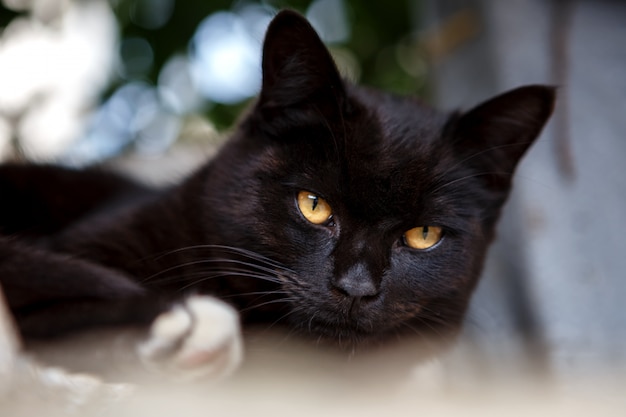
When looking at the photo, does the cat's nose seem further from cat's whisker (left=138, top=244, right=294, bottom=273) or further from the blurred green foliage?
the blurred green foliage

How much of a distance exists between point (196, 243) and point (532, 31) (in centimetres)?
167

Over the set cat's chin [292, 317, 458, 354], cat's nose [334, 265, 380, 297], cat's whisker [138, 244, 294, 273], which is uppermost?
cat's nose [334, 265, 380, 297]

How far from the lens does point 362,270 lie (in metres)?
1.42

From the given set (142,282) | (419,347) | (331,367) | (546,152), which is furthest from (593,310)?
(142,282)

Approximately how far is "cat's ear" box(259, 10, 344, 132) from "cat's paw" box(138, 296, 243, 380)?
1.86 ft

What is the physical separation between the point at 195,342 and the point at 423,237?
2.07 feet

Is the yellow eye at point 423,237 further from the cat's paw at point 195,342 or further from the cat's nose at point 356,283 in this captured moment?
the cat's paw at point 195,342

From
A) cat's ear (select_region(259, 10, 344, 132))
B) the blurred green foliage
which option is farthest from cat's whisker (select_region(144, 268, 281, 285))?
the blurred green foliage

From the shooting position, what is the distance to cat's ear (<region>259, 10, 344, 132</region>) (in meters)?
1.56

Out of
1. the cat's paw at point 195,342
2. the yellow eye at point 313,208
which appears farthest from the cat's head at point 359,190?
the cat's paw at point 195,342

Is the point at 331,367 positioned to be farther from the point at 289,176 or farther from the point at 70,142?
the point at 70,142

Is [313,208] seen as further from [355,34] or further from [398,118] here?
[355,34]

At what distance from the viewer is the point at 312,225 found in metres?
1.50

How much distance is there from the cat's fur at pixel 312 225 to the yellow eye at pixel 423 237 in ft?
0.07
